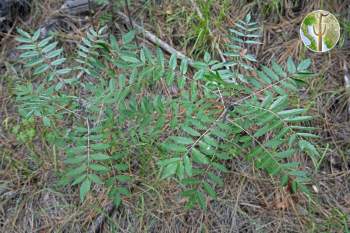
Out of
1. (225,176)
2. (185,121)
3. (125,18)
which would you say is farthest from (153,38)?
(185,121)

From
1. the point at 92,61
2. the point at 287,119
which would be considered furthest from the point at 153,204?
the point at 287,119

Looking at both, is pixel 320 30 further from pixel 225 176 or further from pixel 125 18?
pixel 125 18

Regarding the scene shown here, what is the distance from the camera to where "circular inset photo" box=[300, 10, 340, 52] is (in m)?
1.89

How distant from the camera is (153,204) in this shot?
1.92 meters

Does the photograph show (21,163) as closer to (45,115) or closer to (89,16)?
(45,115)

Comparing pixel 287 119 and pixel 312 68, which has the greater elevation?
pixel 287 119

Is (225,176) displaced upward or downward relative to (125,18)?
downward

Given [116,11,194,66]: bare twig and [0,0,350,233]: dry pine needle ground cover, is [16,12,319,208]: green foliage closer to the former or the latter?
[0,0,350,233]: dry pine needle ground cover

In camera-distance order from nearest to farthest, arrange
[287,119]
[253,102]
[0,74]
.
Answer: [287,119]
[253,102]
[0,74]

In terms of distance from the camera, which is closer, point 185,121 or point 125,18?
point 185,121

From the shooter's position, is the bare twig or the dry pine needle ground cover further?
the bare twig

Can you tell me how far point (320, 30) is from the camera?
6.31 feet

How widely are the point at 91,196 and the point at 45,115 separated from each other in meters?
0.55

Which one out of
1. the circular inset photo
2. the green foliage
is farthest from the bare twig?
the circular inset photo
